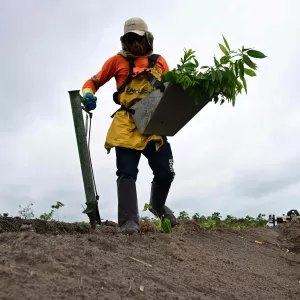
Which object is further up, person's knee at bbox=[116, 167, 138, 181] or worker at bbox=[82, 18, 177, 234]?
worker at bbox=[82, 18, 177, 234]

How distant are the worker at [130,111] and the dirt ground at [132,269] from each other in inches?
16.0

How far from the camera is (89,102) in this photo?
15.8ft

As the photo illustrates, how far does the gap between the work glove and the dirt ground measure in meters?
1.10

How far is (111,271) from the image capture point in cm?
284

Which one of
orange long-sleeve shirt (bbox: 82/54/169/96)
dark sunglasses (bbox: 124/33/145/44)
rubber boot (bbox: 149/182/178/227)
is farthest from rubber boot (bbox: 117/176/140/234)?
dark sunglasses (bbox: 124/33/145/44)

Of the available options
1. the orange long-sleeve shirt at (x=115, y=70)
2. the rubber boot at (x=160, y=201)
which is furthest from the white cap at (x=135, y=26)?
the rubber boot at (x=160, y=201)

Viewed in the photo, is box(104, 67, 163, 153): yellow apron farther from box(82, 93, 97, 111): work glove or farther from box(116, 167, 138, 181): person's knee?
box(82, 93, 97, 111): work glove

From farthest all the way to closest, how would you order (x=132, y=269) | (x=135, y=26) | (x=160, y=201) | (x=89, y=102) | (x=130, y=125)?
(x=160, y=201), (x=135, y=26), (x=130, y=125), (x=89, y=102), (x=132, y=269)

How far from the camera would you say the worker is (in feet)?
16.0

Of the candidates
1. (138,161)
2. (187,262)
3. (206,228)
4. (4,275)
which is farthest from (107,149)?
(4,275)

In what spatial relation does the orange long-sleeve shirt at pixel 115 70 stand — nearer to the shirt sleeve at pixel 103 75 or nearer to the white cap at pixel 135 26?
the shirt sleeve at pixel 103 75

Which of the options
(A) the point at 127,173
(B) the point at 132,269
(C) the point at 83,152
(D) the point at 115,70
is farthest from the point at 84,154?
(B) the point at 132,269

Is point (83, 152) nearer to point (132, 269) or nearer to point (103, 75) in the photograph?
point (103, 75)

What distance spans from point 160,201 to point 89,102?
1377mm
